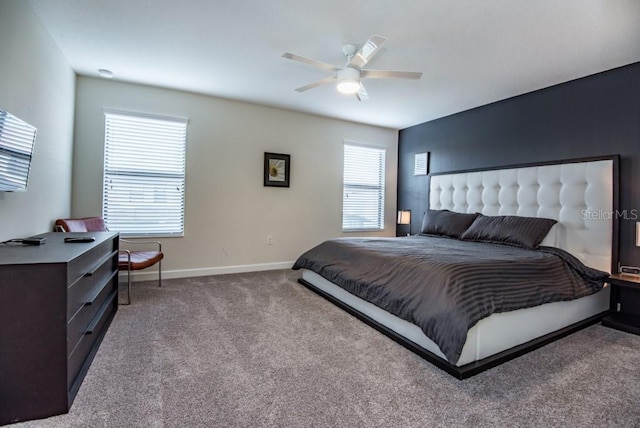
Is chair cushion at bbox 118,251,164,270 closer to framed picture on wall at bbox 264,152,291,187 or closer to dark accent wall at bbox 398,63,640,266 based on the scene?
framed picture on wall at bbox 264,152,291,187

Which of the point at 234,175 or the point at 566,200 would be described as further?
the point at 234,175

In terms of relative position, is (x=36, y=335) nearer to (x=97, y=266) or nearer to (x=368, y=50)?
(x=97, y=266)

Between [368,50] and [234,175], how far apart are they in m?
2.76

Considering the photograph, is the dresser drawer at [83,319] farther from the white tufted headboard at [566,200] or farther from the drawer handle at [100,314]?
the white tufted headboard at [566,200]

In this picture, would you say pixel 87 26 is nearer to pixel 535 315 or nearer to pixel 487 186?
pixel 535 315

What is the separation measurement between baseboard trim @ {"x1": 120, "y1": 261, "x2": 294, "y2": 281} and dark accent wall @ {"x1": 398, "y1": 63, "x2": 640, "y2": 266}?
2.73m

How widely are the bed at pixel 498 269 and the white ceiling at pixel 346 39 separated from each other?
120cm

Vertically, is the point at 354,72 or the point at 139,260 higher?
the point at 354,72

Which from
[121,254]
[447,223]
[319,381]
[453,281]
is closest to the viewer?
[319,381]

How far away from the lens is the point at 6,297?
4.67ft

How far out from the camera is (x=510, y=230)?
3.49m

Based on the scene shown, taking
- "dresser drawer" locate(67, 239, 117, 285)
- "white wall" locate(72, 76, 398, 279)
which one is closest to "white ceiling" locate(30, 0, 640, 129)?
"white wall" locate(72, 76, 398, 279)

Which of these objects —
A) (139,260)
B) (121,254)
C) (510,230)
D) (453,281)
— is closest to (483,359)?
(453,281)

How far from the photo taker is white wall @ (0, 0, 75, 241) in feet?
6.91
